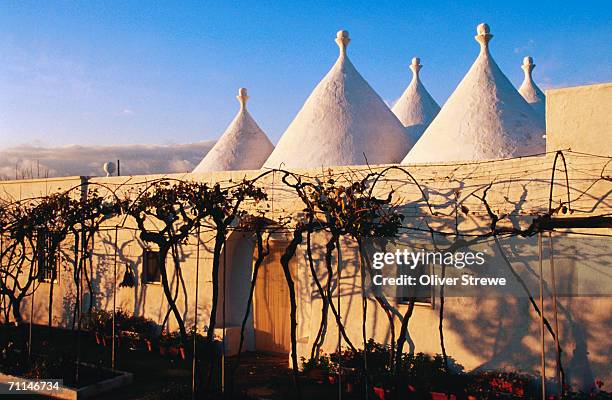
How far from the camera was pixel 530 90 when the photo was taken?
1761cm

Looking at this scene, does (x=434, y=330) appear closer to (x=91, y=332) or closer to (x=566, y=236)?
(x=566, y=236)

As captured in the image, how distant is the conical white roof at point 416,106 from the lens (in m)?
17.2

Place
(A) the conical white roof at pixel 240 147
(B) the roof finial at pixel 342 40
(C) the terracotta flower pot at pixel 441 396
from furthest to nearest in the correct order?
(A) the conical white roof at pixel 240 147
(B) the roof finial at pixel 342 40
(C) the terracotta flower pot at pixel 441 396

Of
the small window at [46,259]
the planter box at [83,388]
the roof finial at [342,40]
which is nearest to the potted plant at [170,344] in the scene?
the planter box at [83,388]

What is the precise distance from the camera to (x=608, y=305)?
6.70 metres

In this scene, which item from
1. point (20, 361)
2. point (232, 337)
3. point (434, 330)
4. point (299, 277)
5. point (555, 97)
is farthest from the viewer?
point (232, 337)

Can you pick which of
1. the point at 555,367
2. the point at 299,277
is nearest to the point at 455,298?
the point at 555,367

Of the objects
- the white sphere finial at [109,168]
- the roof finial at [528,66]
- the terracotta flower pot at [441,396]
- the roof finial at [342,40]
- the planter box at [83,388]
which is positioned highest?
the roof finial at [528,66]

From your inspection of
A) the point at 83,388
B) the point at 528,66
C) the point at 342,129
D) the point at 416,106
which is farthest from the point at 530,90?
the point at 83,388

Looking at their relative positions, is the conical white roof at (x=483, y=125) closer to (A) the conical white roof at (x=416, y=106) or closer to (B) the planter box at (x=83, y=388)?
(A) the conical white roof at (x=416, y=106)

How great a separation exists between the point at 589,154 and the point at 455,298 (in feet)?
8.55

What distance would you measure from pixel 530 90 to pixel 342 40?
7212mm

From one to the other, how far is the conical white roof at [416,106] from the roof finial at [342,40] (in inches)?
145

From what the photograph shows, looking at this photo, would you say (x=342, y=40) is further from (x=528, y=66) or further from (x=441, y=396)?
(x=441, y=396)
